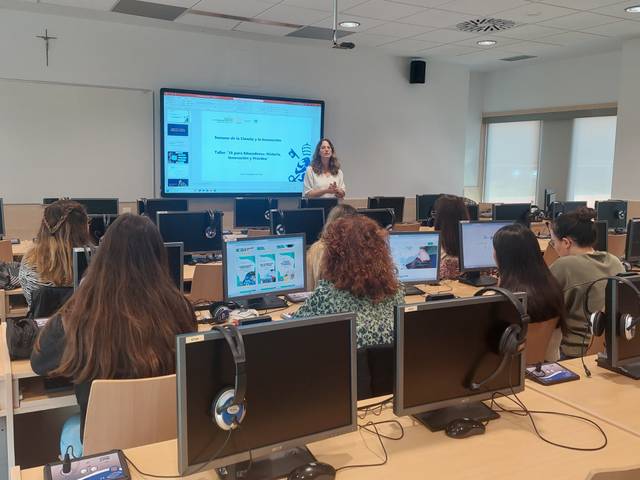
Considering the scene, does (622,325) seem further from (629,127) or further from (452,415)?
(629,127)

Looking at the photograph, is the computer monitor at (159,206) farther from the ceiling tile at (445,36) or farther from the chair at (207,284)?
the ceiling tile at (445,36)

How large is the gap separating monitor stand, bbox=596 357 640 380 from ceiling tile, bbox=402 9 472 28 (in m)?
4.55

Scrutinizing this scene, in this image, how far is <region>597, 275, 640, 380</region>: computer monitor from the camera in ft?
6.69

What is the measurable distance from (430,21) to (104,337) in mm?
5614

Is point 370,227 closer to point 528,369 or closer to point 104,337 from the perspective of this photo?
point 528,369

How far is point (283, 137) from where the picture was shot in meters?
7.55

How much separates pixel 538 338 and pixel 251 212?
4054 mm

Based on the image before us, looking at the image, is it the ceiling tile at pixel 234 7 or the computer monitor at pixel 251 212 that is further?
the computer monitor at pixel 251 212

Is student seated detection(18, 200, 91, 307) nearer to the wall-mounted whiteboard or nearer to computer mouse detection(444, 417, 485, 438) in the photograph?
computer mouse detection(444, 417, 485, 438)

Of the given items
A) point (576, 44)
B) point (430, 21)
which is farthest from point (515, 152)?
point (430, 21)

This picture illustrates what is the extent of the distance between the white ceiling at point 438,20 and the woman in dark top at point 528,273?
3636 mm

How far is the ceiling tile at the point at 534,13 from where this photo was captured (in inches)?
224

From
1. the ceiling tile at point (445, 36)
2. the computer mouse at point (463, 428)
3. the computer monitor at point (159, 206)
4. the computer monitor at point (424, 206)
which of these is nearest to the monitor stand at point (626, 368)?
the computer mouse at point (463, 428)

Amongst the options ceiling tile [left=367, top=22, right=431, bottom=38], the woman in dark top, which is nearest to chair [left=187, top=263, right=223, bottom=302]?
the woman in dark top
